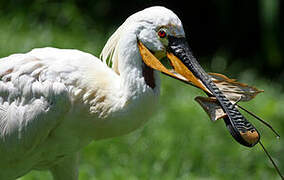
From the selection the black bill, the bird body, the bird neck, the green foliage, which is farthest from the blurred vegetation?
the black bill

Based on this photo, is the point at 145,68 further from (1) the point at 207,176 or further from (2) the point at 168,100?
(2) the point at 168,100

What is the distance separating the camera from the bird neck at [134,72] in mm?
3418

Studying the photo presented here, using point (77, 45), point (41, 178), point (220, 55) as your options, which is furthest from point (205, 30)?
point (41, 178)

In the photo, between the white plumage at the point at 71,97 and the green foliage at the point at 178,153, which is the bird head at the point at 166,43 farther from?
the green foliage at the point at 178,153

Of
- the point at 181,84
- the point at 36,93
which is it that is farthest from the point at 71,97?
the point at 181,84

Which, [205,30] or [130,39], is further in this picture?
[205,30]

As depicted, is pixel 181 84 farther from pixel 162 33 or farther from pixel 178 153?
pixel 162 33

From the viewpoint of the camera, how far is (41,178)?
5066mm

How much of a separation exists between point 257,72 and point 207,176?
3.41 meters

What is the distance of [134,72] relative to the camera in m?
3.43

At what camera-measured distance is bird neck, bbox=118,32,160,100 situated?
3.42m

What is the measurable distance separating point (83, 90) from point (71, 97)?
3.3 inches

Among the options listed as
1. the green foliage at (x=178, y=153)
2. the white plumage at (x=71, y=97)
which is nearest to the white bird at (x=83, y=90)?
the white plumage at (x=71, y=97)

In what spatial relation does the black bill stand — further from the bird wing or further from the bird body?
the bird wing
